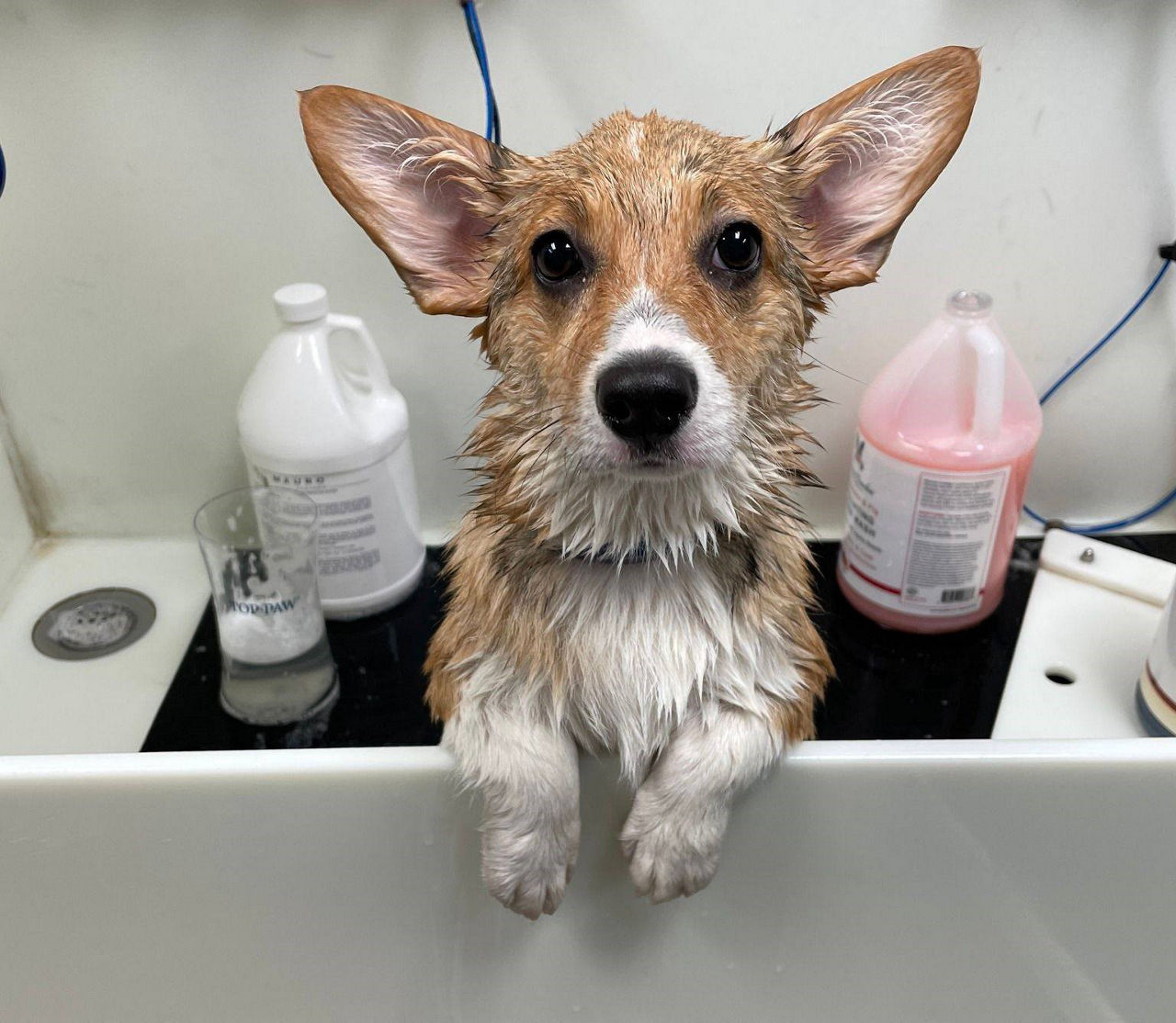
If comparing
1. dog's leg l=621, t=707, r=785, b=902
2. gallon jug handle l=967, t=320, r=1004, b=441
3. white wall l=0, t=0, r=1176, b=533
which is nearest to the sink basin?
dog's leg l=621, t=707, r=785, b=902

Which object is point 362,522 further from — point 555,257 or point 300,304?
point 555,257

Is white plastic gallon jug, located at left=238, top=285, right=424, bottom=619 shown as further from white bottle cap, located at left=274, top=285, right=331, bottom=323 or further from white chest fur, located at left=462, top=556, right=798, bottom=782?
white chest fur, located at left=462, top=556, right=798, bottom=782

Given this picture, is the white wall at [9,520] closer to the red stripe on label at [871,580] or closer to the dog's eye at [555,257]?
the dog's eye at [555,257]

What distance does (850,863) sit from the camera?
102cm

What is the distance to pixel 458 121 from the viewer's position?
4.12ft

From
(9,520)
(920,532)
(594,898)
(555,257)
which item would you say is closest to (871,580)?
(920,532)

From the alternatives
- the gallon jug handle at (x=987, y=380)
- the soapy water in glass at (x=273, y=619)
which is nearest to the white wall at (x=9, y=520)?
the soapy water in glass at (x=273, y=619)

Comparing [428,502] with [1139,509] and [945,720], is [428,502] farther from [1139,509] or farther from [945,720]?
[1139,509]

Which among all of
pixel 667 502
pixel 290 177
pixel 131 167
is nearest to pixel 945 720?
pixel 667 502

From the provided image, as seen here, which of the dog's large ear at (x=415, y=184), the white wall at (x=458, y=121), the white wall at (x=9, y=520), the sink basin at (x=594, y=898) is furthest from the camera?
the white wall at (x=9, y=520)

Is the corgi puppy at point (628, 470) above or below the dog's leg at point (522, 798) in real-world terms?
above

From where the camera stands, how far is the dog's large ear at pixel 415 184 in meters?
0.85

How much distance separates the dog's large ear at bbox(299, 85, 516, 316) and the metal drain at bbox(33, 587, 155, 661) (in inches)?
30.3

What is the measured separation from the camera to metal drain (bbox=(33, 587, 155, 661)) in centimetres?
142
